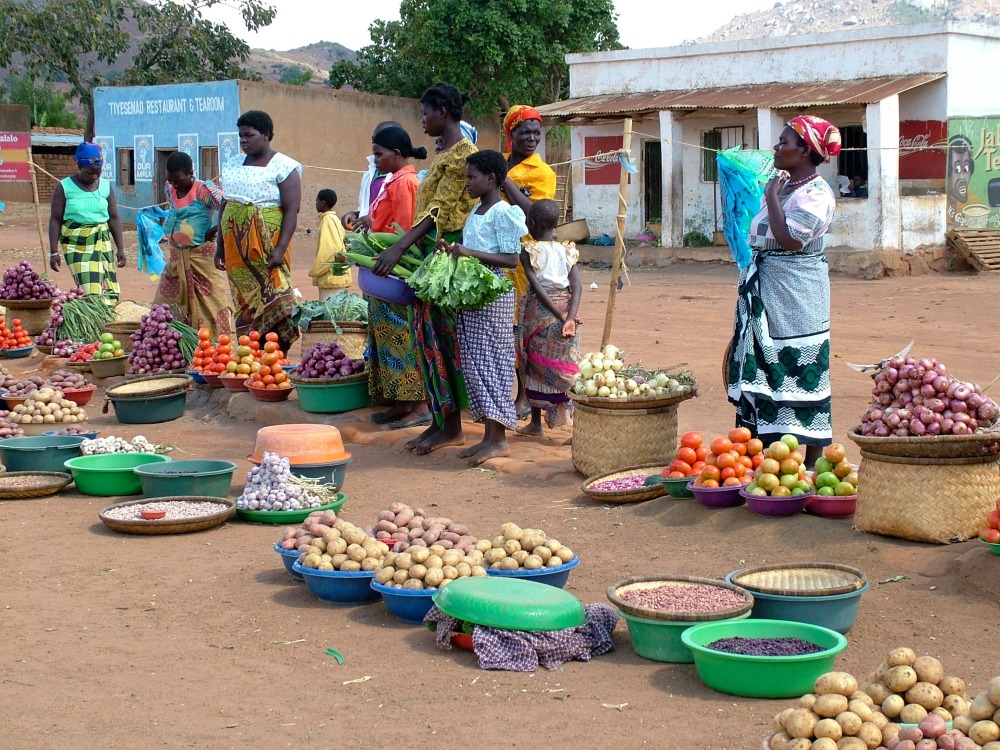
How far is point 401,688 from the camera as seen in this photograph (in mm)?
4074

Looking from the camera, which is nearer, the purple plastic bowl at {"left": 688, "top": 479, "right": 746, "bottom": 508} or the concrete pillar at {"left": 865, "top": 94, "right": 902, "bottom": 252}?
the purple plastic bowl at {"left": 688, "top": 479, "right": 746, "bottom": 508}

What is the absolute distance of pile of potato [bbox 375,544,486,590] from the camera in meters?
4.73

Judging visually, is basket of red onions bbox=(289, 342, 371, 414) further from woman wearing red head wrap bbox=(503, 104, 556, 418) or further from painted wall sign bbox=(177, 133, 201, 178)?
painted wall sign bbox=(177, 133, 201, 178)

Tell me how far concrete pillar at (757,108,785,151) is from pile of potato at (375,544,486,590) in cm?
1696

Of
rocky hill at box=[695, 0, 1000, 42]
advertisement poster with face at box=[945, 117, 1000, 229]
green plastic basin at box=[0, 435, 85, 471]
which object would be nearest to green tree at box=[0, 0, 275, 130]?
advertisement poster with face at box=[945, 117, 1000, 229]

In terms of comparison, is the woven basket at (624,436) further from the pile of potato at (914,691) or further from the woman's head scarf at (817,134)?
the pile of potato at (914,691)

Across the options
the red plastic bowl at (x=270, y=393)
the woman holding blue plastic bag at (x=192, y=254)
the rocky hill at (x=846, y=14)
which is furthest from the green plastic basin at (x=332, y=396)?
the rocky hill at (x=846, y=14)

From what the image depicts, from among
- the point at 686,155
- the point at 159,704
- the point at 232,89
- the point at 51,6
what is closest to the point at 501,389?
the point at 159,704

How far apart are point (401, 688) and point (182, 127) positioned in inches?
1073

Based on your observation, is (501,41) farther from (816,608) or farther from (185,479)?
(816,608)

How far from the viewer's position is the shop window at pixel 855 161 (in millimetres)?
20781

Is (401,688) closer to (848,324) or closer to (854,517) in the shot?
(854,517)

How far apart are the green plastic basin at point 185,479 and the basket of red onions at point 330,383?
6.07ft

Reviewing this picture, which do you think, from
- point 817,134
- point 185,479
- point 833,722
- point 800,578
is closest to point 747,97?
point 817,134
